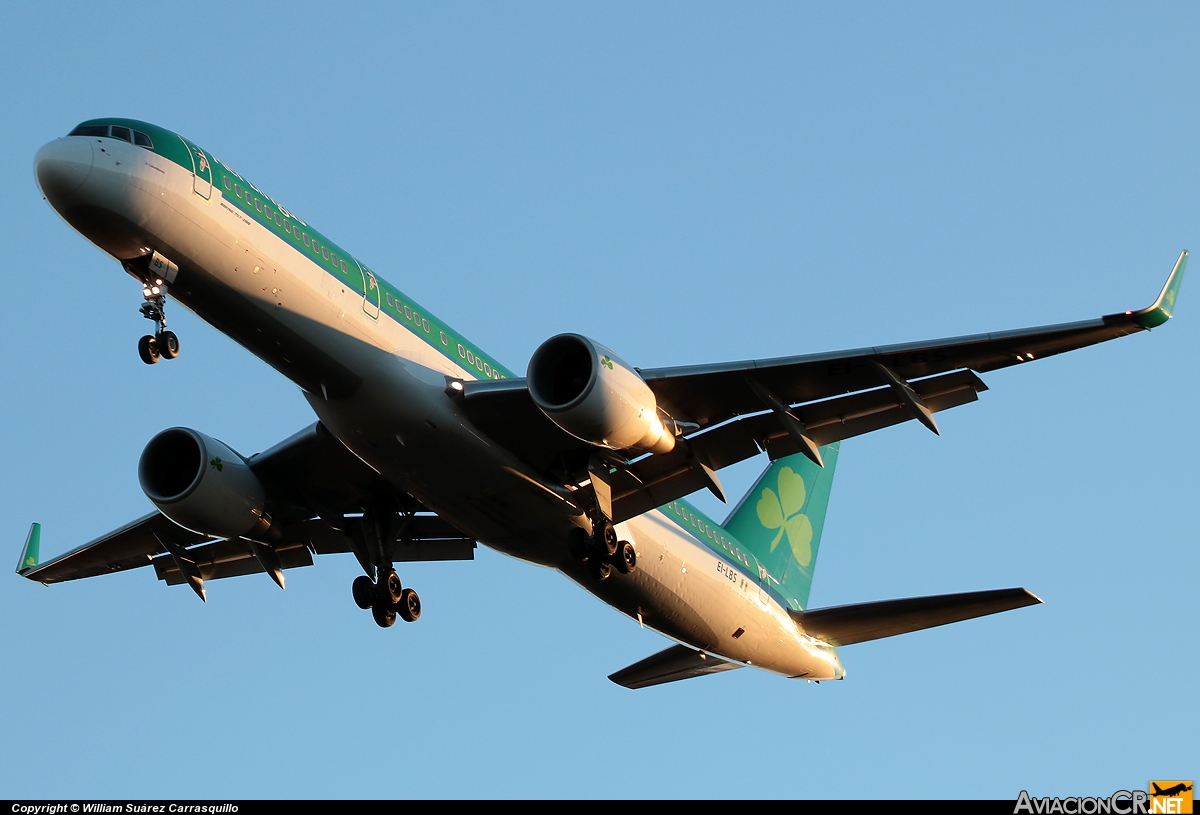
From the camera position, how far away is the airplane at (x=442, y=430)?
65.7 ft

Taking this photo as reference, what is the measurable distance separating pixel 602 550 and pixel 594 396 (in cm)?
381

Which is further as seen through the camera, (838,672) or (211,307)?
(838,672)

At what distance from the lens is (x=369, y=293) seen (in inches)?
850

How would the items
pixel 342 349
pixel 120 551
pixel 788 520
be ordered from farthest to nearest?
1. pixel 788 520
2. pixel 120 551
3. pixel 342 349

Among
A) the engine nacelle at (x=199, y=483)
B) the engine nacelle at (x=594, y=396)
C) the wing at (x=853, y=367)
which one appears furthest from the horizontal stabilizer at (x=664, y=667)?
the engine nacelle at (x=199, y=483)

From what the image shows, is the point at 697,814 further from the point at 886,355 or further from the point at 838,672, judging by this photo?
the point at 838,672

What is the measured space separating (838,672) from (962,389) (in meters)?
9.97

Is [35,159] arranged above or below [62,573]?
above

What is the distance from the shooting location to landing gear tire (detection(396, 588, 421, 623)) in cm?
2594

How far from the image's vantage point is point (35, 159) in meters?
19.3

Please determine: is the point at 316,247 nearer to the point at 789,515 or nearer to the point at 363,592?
the point at 363,592

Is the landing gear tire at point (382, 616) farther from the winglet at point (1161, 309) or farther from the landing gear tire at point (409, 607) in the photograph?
the winglet at point (1161, 309)

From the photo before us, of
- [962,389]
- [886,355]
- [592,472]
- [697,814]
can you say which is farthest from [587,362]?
[697,814]

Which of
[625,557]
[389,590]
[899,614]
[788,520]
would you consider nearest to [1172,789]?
[899,614]
